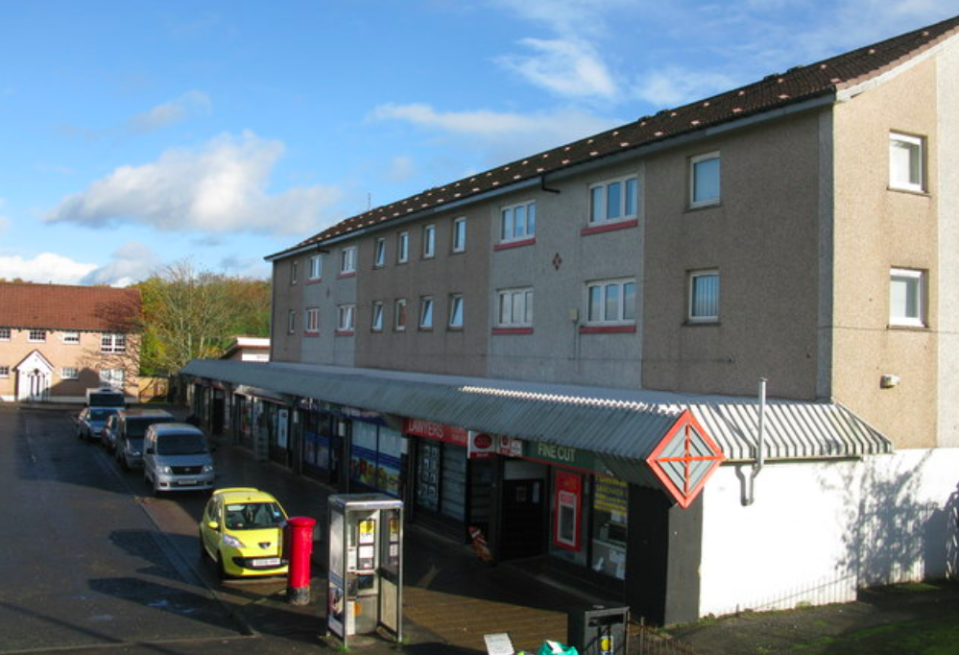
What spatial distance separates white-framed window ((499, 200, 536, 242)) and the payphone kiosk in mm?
9683

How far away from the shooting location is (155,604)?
13.8 meters

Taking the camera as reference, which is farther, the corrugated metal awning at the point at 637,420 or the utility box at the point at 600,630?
the corrugated metal awning at the point at 637,420

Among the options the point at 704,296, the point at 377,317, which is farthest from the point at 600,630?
the point at 377,317

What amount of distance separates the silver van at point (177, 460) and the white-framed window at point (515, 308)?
33.0 feet

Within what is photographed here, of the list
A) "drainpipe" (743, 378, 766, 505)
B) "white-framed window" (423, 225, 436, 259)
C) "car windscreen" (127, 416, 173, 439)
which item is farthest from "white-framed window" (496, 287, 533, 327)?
"car windscreen" (127, 416, 173, 439)

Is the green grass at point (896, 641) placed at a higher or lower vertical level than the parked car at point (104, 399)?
lower

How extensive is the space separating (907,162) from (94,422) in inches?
1366

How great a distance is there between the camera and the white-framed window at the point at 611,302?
1744cm

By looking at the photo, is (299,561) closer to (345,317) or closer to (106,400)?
(345,317)

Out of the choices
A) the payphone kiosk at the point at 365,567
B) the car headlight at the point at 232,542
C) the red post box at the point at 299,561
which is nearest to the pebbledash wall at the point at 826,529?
the payphone kiosk at the point at 365,567

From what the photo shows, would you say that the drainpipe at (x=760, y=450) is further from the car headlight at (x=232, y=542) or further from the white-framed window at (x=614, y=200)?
the car headlight at (x=232, y=542)

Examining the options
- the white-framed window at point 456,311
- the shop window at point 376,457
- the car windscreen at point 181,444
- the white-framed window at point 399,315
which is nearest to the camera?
the shop window at point 376,457

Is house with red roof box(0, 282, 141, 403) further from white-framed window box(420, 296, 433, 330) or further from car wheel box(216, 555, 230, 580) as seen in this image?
car wheel box(216, 555, 230, 580)

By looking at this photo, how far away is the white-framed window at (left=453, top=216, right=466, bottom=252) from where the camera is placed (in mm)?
23969
